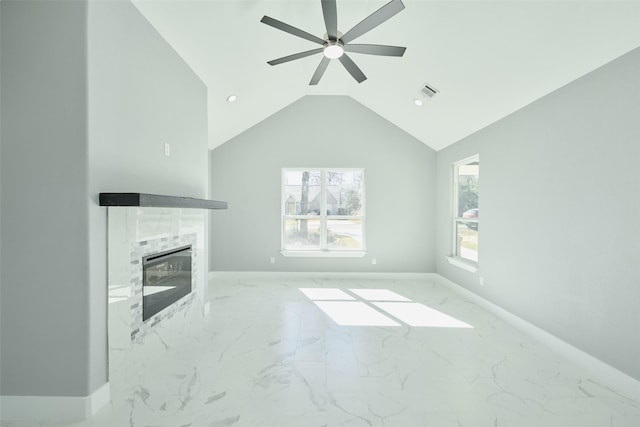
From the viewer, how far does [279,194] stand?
579 cm

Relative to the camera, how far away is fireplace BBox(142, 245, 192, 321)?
98.9 inches

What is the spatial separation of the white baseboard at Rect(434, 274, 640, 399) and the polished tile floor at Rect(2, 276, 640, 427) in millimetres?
65

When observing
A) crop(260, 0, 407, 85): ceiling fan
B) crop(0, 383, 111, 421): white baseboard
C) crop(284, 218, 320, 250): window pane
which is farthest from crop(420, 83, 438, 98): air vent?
crop(0, 383, 111, 421): white baseboard

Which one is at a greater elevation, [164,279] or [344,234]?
[344,234]

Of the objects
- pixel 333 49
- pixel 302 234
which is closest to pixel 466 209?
pixel 302 234

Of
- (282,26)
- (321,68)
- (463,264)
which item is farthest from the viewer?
(463,264)

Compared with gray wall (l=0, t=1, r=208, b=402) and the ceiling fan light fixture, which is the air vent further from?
gray wall (l=0, t=1, r=208, b=402)

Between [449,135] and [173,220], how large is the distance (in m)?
4.20

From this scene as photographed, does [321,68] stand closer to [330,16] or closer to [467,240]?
[330,16]

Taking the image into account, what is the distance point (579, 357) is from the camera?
264cm

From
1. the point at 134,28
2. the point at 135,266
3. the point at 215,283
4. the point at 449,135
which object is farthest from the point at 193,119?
the point at 449,135

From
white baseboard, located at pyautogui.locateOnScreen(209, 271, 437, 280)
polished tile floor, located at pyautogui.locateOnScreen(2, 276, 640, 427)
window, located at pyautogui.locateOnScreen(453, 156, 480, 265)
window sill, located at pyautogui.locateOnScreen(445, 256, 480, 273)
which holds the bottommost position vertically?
polished tile floor, located at pyautogui.locateOnScreen(2, 276, 640, 427)

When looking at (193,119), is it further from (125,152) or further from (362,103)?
(362,103)

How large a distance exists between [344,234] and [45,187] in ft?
15.1
